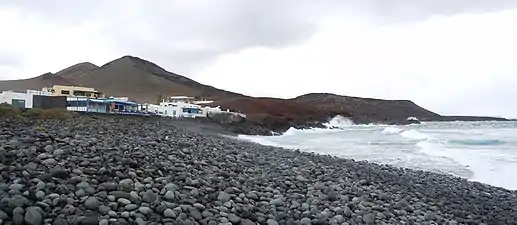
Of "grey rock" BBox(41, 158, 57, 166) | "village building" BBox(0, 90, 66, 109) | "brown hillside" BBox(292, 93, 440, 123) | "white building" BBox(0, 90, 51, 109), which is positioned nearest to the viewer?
"grey rock" BBox(41, 158, 57, 166)

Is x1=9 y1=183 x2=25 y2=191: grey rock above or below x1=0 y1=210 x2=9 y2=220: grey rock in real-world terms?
above

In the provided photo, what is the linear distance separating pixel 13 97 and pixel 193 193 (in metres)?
37.0

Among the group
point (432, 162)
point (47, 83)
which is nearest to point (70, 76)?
point (47, 83)

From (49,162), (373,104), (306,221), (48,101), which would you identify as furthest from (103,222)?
(373,104)

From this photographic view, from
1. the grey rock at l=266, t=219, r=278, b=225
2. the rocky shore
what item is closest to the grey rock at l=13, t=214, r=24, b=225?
the rocky shore

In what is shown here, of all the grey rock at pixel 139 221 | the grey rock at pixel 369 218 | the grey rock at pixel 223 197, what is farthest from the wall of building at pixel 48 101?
the grey rock at pixel 139 221

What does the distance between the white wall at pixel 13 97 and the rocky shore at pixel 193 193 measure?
3266cm

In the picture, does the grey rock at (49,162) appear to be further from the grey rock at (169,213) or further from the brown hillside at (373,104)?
the brown hillside at (373,104)

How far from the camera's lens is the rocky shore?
13.6 feet

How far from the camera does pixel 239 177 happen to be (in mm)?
7125

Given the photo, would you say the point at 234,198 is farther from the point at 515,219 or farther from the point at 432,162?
the point at 432,162

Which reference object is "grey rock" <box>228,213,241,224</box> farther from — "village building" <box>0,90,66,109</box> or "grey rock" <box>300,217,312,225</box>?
"village building" <box>0,90,66,109</box>

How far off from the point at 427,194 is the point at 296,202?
366 cm

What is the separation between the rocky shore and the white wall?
107ft
